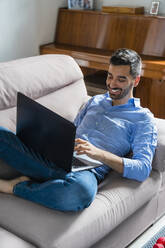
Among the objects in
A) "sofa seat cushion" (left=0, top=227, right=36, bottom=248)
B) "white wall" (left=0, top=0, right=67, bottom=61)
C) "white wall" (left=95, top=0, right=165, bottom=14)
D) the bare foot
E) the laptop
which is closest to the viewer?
"sofa seat cushion" (left=0, top=227, right=36, bottom=248)

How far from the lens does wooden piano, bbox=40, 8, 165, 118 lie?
3.20m

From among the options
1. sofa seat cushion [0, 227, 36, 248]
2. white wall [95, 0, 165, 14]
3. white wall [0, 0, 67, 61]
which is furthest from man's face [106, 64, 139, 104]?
white wall [95, 0, 165, 14]

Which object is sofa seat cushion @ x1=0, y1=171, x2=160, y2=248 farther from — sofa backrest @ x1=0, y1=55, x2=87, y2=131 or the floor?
sofa backrest @ x1=0, y1=55, x2=87, y2=131

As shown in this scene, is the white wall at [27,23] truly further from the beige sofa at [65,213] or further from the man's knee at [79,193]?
the man's knee at [79,193]

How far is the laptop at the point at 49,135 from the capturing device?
1425 mm

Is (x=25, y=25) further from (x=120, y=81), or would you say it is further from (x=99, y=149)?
(x=99, y=149)

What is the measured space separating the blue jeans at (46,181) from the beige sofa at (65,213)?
0.13ft

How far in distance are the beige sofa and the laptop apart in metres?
0.17

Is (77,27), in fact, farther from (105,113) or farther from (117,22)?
(105,113)

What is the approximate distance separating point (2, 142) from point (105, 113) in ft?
2.03

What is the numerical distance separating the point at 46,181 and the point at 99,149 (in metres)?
0.30

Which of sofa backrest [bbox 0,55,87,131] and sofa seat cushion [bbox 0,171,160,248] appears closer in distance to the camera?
sofa seat cushion [bbox 0,171,160,248]

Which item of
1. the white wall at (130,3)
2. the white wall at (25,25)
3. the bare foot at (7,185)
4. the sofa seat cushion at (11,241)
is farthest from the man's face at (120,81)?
the white wall at (130,3)

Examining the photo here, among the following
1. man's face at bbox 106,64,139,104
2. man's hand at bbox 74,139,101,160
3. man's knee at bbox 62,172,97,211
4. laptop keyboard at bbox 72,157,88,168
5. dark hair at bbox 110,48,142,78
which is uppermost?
dark hair at bbox 110,48,142,78
